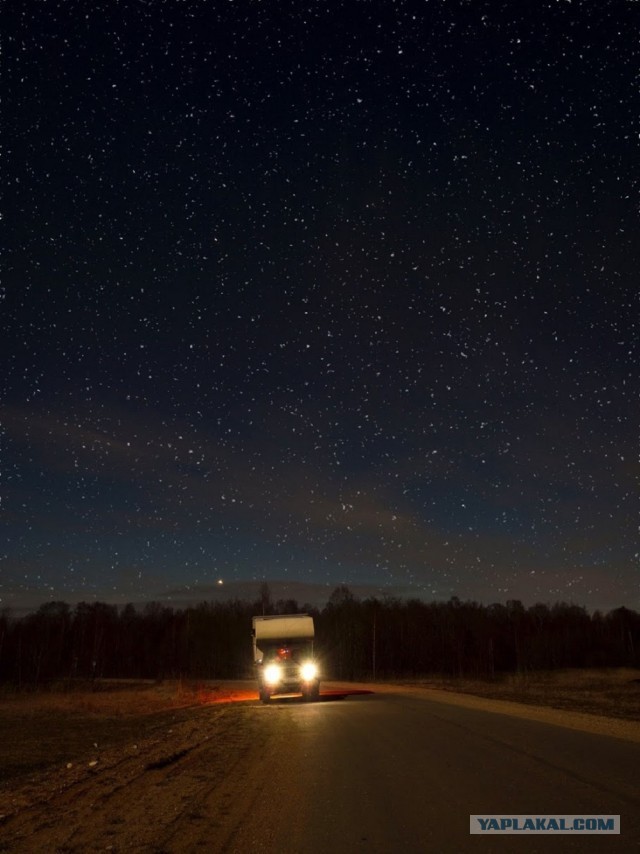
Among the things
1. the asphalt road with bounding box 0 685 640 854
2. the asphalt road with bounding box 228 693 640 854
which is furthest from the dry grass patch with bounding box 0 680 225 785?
the asphalt road with bounding box 228 693 640 854

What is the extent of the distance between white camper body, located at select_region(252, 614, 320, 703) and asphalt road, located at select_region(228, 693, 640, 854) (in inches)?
513

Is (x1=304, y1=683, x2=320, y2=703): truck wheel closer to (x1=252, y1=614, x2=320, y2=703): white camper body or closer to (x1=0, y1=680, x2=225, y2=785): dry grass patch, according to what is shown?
(x1=252, y1=614, x2=320, y2=703): white camper body

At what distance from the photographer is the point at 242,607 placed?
476 ft

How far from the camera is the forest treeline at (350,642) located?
3957 inches

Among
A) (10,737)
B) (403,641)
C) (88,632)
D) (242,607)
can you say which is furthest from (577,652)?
(10,737)

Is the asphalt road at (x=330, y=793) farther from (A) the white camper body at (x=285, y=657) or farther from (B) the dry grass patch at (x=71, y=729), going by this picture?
(A) the white camper body at (x=285, y=657)

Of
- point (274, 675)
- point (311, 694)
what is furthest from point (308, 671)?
point (274, 675)

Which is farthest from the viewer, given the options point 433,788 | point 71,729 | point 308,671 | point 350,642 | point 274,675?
point 350,642

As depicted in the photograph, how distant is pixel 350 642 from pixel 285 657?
74.3 metres

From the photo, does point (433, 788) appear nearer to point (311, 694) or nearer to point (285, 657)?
point (285, 657)

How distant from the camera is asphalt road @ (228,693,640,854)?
23.3ft

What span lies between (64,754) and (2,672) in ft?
311

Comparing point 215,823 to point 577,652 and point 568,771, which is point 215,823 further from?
point 577,652

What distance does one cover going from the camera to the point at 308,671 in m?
30.1
